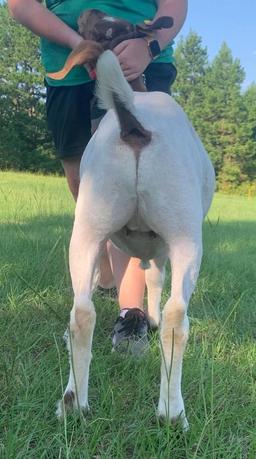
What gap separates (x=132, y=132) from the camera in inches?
67.1

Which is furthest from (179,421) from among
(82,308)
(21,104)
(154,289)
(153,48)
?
(21,104)

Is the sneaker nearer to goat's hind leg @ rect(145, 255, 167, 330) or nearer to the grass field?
the grass field

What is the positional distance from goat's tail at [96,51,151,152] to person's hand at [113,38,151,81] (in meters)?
0.49

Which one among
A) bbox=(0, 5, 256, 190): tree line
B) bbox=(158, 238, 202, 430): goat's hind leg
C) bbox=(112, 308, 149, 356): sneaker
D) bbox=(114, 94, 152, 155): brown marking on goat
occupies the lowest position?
bbox=(0, 5, 256, 190): tree line

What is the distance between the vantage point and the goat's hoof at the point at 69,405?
5.50ft

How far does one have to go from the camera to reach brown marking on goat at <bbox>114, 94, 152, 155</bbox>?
1695 mm

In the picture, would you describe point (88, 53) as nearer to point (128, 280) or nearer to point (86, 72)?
point (86, 72)

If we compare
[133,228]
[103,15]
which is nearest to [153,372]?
[133,228]

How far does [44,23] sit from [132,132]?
1060 millimetres

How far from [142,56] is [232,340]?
1.30m

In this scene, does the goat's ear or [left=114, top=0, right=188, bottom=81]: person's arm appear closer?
the goat's ear

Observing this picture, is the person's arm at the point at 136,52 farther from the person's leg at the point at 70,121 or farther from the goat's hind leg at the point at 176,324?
the goat's hind leg at the point at 176,324

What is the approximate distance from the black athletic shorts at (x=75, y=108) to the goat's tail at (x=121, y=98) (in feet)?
3.10

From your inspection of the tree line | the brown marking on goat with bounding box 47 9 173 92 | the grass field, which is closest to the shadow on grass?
the grass field
